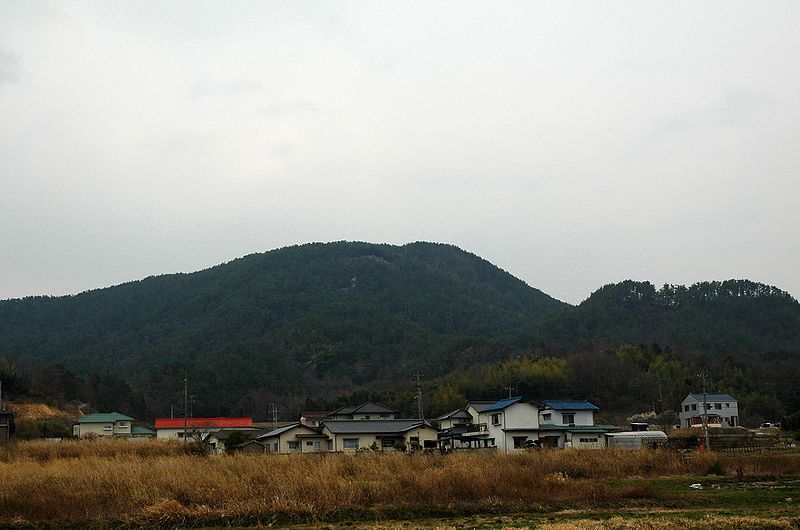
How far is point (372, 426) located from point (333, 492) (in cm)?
2702

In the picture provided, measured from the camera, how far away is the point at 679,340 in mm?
106312

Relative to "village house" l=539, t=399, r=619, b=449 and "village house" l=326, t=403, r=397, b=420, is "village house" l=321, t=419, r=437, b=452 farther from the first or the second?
"village house" l=326, t=403, r=397, b=420

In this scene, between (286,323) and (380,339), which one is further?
(286,323)

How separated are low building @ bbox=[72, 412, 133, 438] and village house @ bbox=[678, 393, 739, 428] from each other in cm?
4386

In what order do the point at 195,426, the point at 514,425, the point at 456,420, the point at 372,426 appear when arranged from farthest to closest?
the point at 195,426
the point at 456,420
the point at 372,426
the point at 514,425

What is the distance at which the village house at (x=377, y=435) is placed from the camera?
43.8m

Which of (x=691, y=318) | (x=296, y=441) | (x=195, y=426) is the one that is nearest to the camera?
(x=296, y=441)

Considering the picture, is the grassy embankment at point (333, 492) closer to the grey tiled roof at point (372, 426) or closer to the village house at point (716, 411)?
the grey tiled roof at point (372, 426)

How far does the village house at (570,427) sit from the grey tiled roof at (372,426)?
701 centimetres

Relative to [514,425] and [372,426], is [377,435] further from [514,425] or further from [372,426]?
[514,425]

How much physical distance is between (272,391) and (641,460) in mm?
74004

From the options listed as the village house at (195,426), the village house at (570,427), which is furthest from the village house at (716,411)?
the village house at (195,426)

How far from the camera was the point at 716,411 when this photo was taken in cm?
6400

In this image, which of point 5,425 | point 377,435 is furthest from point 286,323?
point 5,425
